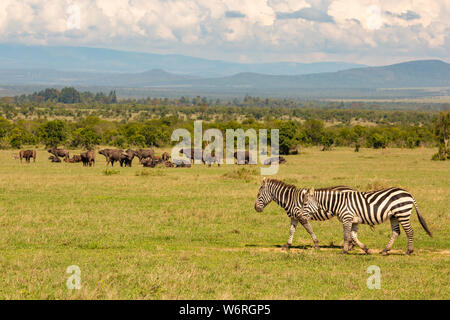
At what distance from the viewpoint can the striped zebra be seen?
1140cm

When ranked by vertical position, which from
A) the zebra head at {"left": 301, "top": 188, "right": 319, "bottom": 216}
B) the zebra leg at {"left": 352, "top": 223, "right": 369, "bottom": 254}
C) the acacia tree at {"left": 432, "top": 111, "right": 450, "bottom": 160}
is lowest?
the zebra leg at {"left": 352, "top": 223, "right": 369, "bottom": 254}

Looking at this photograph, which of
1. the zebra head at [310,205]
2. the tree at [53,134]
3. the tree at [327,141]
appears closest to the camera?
the zebra head at [310,205]

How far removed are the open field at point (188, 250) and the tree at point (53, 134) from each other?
36.0 meters

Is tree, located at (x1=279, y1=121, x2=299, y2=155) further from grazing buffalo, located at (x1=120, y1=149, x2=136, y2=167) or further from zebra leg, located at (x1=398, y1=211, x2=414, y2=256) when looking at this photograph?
zebra leg, located at (x1=398, y1=211, x2=414, y2=256)

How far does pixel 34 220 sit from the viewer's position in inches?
588

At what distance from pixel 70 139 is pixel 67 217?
45863mm

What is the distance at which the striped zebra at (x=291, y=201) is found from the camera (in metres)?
11.4

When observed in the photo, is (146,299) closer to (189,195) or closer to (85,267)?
(85,267)

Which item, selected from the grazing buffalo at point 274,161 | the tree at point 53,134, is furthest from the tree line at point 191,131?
the grazing buffalo at point 274,161

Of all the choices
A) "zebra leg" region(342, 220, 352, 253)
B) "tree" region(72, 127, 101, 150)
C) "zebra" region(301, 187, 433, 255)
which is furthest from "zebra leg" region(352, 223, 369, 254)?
"tree" region(72, 127, 101, 150)

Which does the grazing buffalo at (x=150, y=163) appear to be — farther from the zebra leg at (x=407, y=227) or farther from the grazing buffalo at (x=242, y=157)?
the zebra leg at (x=407, y=227)

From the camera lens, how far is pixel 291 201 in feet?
38.3

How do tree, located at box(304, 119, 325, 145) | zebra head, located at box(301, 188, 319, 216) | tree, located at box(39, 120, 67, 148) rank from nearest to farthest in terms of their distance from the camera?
zebra head, located at box(301, 188, 319, 216) → tree, located at box(39, 120, 67, 148) → tree, located at box(304, 119, 325, 145)

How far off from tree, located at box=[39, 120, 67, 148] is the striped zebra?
49774 mm
